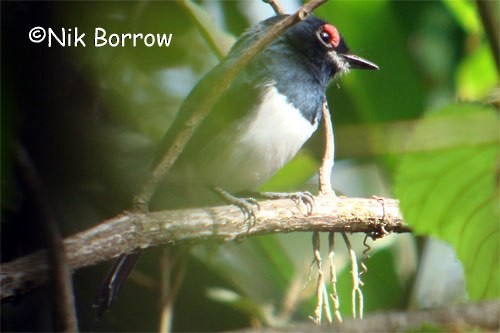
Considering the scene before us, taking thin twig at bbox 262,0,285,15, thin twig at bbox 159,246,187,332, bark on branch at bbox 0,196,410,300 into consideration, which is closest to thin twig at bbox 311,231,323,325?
bark on branch at bbox 0,196,410,300

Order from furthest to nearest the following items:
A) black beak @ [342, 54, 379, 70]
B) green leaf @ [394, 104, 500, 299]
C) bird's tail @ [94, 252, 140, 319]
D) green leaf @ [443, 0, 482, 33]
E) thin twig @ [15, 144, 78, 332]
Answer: green leaf @ [443, 0, 482, 33]
black beak @ [342, 54, 379, 70]
bird's tail @ [94, 252, 140, 319]
thin twig @ [15, 144, 78, 332]
green leaf @ [394, 104, 500, 299]

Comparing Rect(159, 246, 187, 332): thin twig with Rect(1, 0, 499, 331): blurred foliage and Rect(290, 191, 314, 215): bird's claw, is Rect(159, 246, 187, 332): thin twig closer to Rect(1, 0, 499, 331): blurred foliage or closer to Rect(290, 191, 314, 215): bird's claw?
Rect(1, 0, 499, 331): blurred foliage

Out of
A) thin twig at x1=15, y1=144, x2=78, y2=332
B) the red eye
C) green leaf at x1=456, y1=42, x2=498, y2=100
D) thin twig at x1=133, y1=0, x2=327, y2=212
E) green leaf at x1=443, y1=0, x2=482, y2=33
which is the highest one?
green leaf at x1=443, y1=0, x2=482, y2=33

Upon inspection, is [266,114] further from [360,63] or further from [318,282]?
[318,282]

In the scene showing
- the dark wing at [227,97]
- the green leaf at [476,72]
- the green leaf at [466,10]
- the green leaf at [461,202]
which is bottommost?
the green leaf at [461,202]

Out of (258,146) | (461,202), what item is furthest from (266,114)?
(461,202)

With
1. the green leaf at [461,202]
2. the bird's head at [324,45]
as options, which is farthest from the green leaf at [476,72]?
the green leaf at [461,202]

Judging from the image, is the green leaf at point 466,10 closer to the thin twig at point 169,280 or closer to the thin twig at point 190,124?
the thin twig at point 190,124
